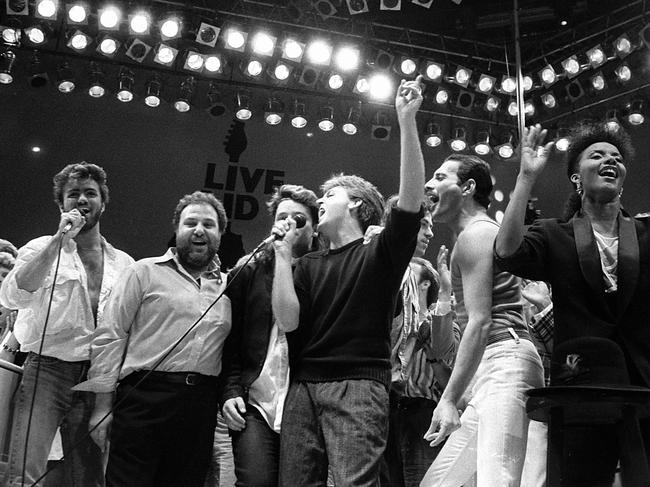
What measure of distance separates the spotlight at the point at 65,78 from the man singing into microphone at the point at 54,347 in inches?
143

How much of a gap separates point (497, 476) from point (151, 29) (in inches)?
214

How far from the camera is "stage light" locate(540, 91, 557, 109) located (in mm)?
7656

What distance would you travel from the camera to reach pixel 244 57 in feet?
23.6

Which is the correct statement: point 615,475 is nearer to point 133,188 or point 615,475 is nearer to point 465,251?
point 465,251

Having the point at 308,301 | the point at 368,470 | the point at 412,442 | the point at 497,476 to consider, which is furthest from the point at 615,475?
the point at 412,442

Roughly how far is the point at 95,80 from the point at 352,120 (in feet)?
7.69

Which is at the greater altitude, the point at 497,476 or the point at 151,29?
the point at 151,29

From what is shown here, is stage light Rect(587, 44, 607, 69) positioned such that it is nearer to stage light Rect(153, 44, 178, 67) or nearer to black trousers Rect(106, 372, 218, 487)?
stage light Rect(153, 44, 178, 67)

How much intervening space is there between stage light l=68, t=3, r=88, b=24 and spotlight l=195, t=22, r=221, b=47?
36.6 inches

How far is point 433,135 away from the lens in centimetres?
780

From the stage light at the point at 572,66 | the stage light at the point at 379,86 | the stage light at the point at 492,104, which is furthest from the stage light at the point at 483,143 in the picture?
the stage light at the point at 379,86

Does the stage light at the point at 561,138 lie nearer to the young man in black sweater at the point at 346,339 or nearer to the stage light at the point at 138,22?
the stage light at the point at 138,22

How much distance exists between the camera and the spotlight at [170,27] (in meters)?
6.86

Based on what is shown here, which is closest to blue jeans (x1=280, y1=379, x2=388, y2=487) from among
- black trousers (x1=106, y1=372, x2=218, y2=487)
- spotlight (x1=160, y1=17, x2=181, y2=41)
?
black trousers (x1=106, y1=372, x2=218, y2=487)
